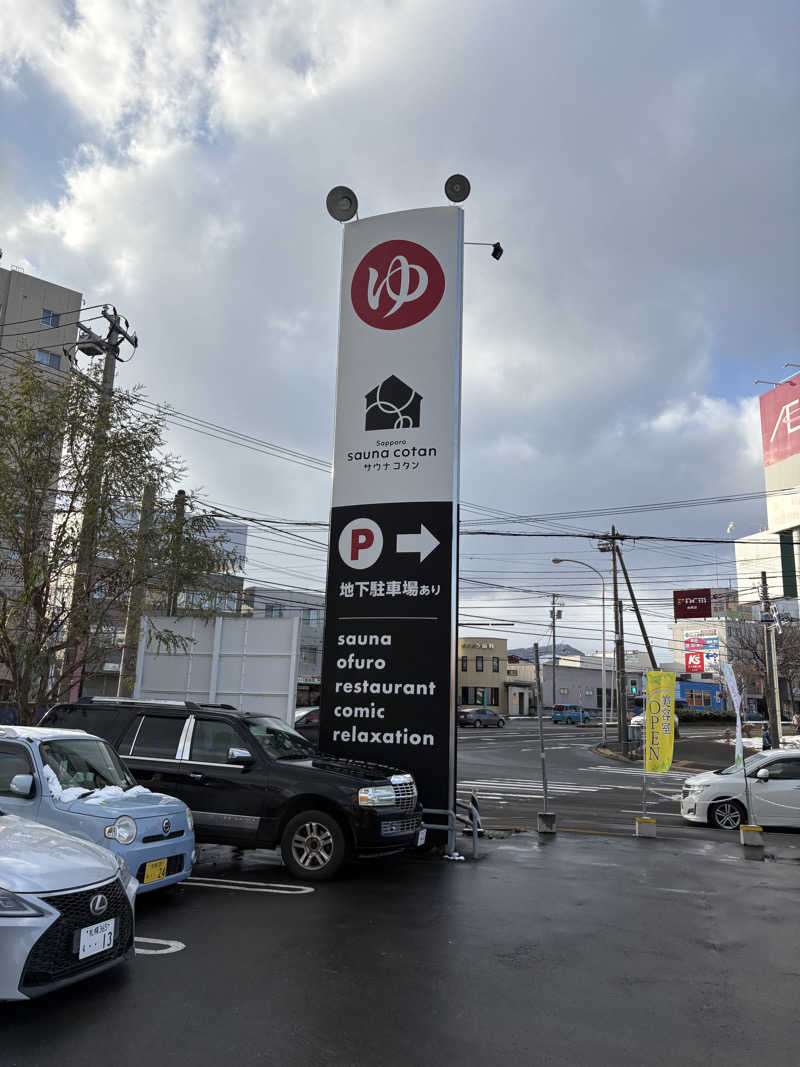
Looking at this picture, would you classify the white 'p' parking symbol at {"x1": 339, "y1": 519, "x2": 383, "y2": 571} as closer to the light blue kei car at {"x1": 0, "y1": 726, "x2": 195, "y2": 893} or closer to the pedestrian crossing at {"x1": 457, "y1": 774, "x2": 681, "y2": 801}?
the light blue kei car at {"x1": 0, "y1": 726, "x2": 195, "y2": 893}

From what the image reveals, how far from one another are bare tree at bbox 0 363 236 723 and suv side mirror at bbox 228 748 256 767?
3.73 metres

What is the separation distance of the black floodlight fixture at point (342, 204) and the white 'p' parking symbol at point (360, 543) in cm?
537

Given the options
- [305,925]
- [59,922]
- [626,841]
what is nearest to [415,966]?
[305,925]

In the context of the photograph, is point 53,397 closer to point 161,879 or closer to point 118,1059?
point 161,879

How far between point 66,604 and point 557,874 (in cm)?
778

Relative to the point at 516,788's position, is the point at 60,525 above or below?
above

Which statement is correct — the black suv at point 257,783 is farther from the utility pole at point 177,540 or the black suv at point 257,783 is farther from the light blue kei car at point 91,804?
the utility pole at point 177,540

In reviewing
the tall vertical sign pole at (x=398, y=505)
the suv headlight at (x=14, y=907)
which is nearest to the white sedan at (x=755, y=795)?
the tall vertical sign pole at (x=398, y=505)

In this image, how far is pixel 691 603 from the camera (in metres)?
37.7

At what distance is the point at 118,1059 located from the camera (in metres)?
4.10

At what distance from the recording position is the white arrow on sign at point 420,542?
11.1m

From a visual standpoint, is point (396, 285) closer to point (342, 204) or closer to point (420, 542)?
point (342, 204)

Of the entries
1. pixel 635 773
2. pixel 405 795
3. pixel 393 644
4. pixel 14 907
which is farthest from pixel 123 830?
pixel 635 773

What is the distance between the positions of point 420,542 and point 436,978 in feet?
21.3
